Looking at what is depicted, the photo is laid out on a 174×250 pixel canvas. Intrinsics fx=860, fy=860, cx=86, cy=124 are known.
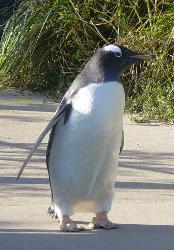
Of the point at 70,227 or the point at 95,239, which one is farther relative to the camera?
the point at 70,227

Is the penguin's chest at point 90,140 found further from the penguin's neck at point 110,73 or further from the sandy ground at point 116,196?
the sandy ground at point 116,196

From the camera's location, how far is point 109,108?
531 centimetres

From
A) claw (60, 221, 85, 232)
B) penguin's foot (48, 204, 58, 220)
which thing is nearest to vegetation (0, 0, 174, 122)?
penguin's foot (48, 204, 58, 220)

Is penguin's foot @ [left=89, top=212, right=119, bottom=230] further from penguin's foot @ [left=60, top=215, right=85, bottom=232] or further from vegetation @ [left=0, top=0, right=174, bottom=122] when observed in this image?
vegetation @ [left=0, top=0, right=174, bottom=122]

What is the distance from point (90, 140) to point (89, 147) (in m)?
0.05

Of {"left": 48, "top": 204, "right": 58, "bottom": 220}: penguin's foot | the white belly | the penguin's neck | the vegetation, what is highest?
the penguin's neck

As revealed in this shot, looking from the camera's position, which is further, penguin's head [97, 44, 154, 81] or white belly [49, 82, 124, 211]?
penguin's head [97, 44, 154, 81]

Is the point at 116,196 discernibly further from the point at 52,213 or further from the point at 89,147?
the point at 89,147

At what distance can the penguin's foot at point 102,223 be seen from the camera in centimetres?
559

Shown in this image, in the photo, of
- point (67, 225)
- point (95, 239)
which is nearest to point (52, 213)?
point (67, 225)

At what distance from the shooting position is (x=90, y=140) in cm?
538

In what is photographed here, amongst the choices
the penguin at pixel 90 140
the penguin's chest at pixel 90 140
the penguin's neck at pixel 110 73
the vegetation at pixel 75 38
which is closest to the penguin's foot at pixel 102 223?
the penguin at pixel 90 140

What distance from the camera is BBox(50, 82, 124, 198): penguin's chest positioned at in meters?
5.34

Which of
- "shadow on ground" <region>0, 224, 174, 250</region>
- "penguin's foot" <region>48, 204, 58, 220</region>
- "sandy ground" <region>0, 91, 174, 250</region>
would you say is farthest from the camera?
"penguin's foot" <region>48, 204, 58, 220</region>
